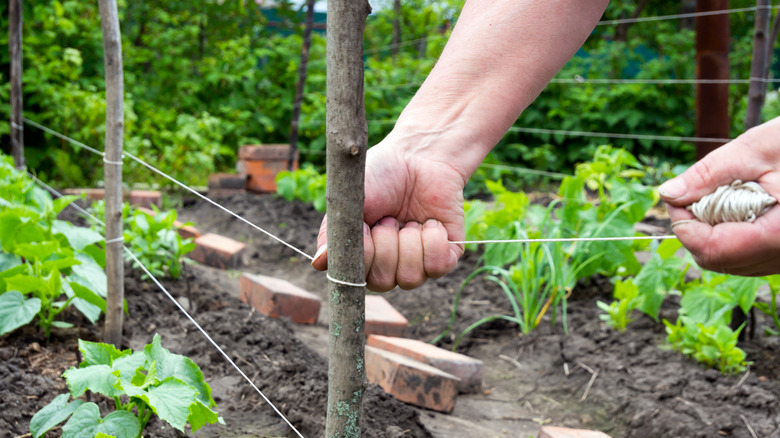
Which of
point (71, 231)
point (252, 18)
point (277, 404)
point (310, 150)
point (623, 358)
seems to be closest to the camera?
point (277, 404)

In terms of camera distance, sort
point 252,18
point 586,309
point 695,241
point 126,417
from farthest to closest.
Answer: point 252,18 → point 586,309 → point 126,417 → point 695,241

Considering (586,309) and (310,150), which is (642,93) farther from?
(586,309)

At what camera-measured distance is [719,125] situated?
4.42 m

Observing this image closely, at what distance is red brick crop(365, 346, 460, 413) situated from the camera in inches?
78.0

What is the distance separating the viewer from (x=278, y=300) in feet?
8.47

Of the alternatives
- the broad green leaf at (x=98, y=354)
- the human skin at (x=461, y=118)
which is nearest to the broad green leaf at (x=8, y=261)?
the broad green leaf at (x=98, y=354)

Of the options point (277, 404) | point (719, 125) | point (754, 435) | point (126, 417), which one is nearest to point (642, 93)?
point (719, 125)

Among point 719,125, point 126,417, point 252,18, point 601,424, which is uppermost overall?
point 252,18

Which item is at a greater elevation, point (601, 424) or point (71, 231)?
point (71, 231)

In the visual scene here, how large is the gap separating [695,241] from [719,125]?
4018 millimetres

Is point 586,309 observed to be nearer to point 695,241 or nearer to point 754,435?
point 754,435

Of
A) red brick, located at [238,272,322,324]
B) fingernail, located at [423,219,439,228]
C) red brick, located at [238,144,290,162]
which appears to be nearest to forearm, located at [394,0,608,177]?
fingernail, located at [423,219,439,228]

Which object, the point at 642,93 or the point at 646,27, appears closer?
the point at 642,93

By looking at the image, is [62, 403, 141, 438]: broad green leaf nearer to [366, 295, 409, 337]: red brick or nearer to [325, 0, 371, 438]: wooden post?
[325, 0, 371, 438]: wooden post
